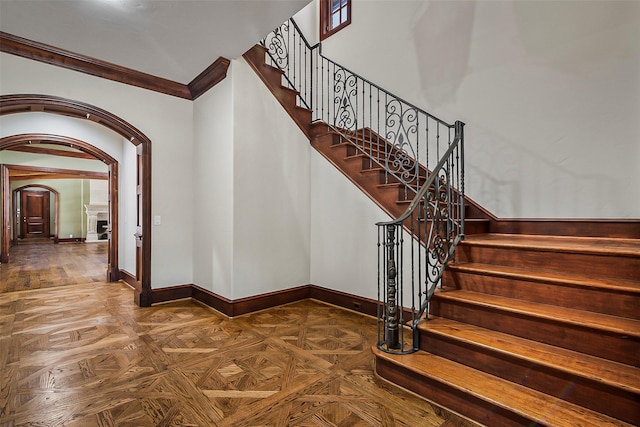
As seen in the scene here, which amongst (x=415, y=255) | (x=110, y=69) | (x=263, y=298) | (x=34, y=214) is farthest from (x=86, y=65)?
(x=34, y=214)

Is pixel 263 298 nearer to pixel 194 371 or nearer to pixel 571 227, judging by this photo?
pixel 194 371

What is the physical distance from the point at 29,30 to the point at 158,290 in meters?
3.02

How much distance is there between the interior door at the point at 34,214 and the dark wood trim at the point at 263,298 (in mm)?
13321

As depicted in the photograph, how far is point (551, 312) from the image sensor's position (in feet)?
6.31

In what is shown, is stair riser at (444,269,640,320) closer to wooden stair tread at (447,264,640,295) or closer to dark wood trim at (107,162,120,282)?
wooden stair tread at (447,264,640,295)

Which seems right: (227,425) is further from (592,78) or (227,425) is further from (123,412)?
(592,78)

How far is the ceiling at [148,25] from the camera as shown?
264 cm

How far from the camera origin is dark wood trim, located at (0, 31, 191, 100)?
10.2 feet

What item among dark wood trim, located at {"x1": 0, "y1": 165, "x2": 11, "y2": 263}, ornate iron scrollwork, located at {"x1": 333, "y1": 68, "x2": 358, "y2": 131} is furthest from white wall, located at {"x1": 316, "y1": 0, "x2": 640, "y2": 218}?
dark wood trim, located at {"x1": 0, "y1": 165, "x2": 11, "y2": 263}

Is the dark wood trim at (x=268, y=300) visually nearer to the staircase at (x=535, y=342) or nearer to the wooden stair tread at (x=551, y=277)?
the staircase at (x=535, y=342)

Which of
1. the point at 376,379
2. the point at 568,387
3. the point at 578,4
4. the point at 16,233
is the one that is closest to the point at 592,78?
the point at 578,4

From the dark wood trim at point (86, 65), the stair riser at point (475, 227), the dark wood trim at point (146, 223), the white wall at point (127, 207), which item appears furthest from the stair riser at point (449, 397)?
the white wall at point (127, 207)

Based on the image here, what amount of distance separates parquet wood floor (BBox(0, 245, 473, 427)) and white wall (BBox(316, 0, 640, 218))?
7.94ft

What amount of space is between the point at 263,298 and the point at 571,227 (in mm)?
3387
